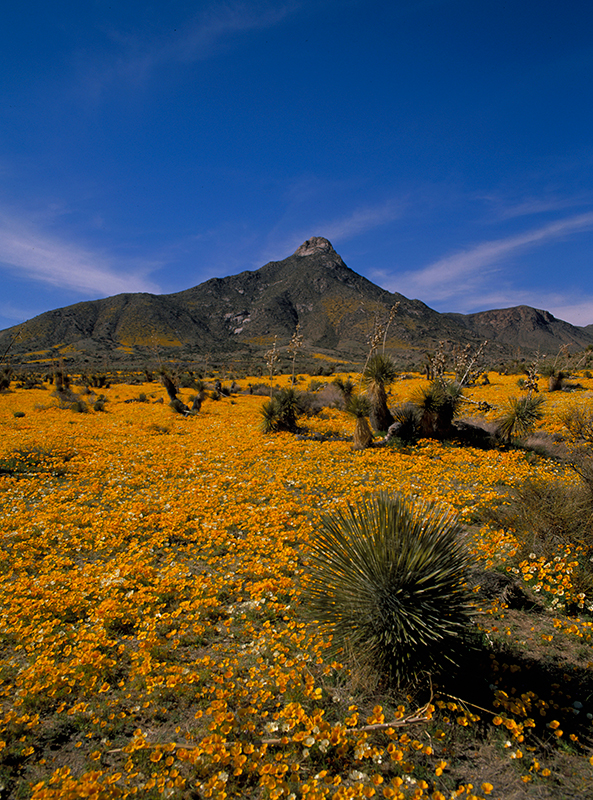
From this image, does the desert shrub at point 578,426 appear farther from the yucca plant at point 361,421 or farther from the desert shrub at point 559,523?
the yucca plant at point 361,421

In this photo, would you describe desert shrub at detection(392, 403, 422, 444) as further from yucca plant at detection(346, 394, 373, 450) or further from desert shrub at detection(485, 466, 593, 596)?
desert shrub at detection(485, 466, 593, 596)

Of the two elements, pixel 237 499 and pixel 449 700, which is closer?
pixel 449 700

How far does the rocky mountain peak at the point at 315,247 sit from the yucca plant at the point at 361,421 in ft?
624

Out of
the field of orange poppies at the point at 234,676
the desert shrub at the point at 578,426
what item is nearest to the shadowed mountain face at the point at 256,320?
the desert shrub at the point at 578,426

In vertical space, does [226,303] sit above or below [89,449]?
above

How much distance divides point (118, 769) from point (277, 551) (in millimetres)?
3638

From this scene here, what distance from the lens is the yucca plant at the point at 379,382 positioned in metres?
14.5

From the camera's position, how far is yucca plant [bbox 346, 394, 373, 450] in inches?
539

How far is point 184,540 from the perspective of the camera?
281 inches

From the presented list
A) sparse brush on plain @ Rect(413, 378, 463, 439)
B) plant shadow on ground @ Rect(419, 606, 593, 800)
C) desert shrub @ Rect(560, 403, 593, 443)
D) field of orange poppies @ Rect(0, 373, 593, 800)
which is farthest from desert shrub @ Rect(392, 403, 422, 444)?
plant shadow on ground @ Rect(419, 606, 593, 800)

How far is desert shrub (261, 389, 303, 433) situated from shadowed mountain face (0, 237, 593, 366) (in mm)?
78640

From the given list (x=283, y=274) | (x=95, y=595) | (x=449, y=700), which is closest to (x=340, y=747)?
(x=449, y=700)

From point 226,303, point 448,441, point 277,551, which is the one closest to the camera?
point 277,551

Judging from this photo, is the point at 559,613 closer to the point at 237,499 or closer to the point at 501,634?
the point at 501,634
